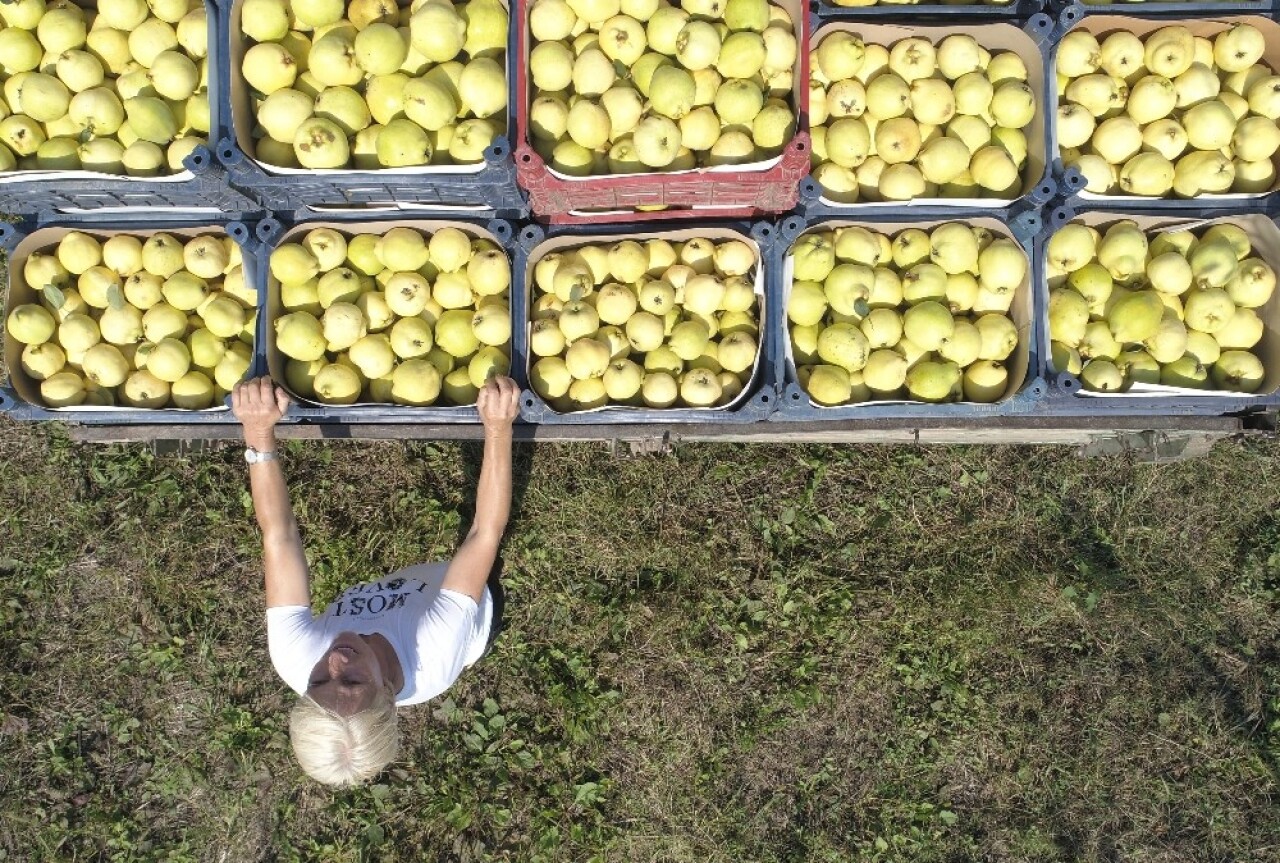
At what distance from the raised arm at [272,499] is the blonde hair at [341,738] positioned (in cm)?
57

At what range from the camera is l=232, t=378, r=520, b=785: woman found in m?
3.09

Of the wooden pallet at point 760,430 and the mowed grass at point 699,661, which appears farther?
the mowed grass at point 699,661

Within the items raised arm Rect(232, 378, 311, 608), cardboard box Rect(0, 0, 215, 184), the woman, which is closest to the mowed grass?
the woman

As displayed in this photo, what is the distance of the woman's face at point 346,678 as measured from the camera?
3055 mm

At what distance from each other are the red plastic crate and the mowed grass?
5.54 feet

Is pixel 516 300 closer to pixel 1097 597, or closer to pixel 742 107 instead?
pixel 742 107

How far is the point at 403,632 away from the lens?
3.53 meters

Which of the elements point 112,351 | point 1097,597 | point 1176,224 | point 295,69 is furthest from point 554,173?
point 1097,597

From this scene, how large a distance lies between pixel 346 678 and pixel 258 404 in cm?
122

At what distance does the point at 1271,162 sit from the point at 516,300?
141 inches

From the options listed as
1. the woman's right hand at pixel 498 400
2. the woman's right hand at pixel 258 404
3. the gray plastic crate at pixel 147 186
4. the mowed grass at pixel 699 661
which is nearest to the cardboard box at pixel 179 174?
the gray plastic crate at pixel 147 186

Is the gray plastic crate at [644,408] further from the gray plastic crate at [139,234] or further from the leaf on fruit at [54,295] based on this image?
the leaf on fruit at [54,295]

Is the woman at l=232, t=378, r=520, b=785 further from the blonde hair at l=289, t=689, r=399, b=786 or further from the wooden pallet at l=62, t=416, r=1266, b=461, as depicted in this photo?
the wooden pallet at l=62, t=416, r=1266, b=461

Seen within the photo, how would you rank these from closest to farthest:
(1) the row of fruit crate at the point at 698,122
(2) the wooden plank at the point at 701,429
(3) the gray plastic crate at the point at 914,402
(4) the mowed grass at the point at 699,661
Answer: (1) the row of fruit crate at the point at 698,122 < (3) the gray plastic crate at the point at 914,402 < (2) the wooden plank at the point at 701,429 < (4) the mowed grass at the point at 699,661
